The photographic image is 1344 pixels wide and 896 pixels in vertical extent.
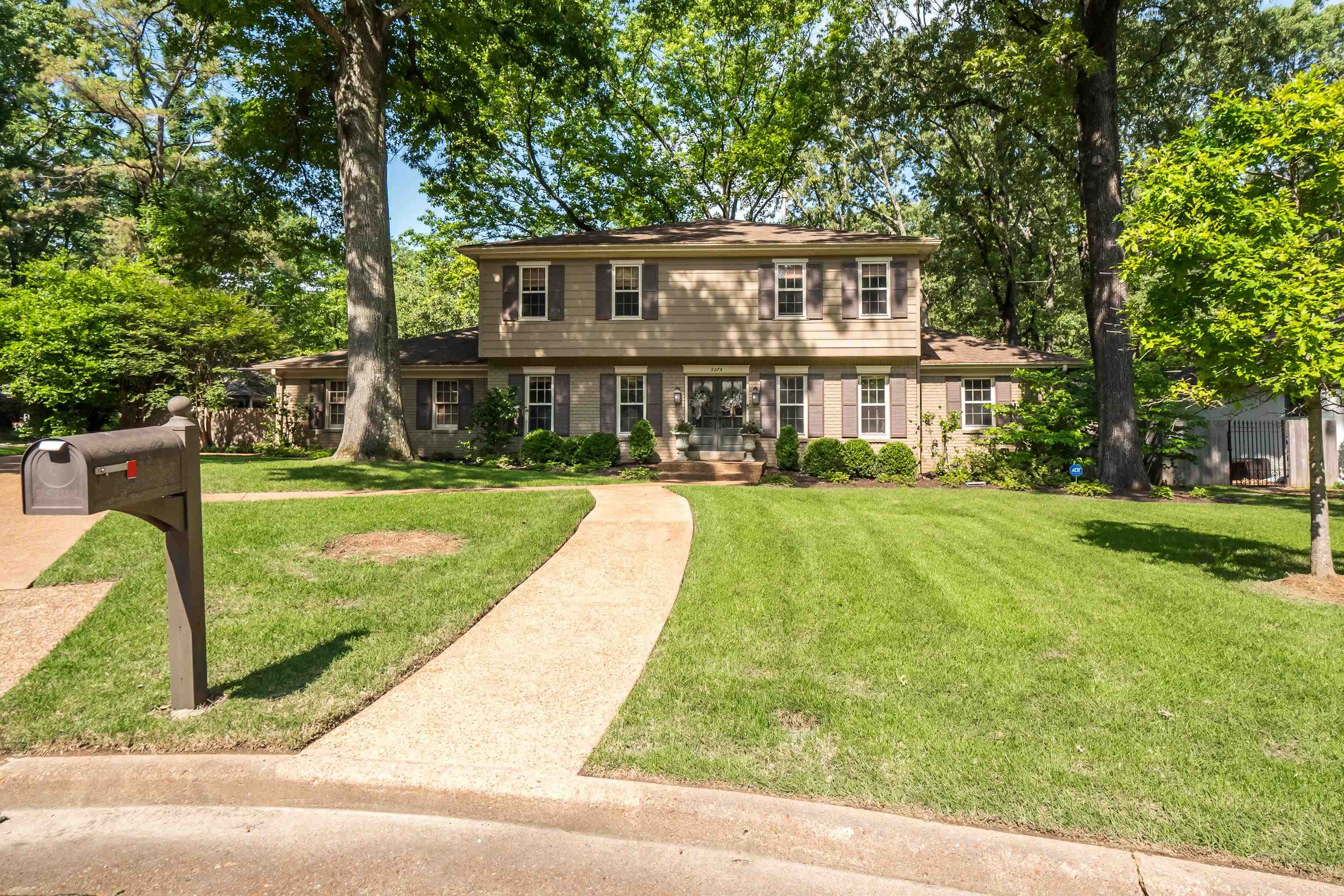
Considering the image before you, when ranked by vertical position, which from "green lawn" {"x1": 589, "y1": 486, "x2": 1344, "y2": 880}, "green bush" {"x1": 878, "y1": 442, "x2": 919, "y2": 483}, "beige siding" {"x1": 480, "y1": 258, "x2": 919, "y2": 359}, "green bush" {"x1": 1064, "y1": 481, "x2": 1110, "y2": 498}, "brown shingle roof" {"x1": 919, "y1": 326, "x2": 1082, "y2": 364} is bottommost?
"green lawn" {"x1": 589, "y1": 486, "x2": 1344, "y2": 880}

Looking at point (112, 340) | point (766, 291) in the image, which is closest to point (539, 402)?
point (766, 291)

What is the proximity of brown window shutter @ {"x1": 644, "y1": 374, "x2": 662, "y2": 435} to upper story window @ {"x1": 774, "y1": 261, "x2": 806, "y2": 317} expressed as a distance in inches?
150

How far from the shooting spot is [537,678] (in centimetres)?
438

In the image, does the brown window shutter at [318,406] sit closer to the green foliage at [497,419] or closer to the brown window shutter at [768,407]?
the green foliage at [497,419]

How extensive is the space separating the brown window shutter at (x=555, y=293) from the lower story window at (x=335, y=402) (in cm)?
740

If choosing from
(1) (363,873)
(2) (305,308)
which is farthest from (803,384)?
(2) (305,308)

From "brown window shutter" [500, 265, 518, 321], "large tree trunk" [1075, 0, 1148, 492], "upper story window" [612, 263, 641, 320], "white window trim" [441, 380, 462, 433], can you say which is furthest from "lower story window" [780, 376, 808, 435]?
"white window trim" [441, 380, 462, 433]

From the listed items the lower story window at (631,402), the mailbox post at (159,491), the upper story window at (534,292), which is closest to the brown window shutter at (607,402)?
the lower story window at (631,402)

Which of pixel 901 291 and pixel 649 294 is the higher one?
pixel 649 294

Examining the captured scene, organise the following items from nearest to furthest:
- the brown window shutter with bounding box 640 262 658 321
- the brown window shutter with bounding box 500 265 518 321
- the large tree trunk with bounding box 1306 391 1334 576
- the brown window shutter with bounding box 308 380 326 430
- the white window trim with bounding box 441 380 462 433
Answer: the large tree trunk with bounding box 1306 391 1334 576
the brown window shutter with bounding box 640 262 658 321
the brown window shutter with bounding box 500 265 518 321
the white window trim with bounding box 441 380 462 433
the brown window shutter with bounding box 308 380 326 430

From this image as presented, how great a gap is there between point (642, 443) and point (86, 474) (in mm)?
15284

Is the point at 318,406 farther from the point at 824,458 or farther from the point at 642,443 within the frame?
the point at 824,458

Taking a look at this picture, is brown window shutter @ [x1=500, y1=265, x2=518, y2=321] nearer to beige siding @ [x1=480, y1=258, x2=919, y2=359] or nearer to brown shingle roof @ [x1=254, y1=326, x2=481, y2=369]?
beige siding @ [x1=480, y1=258, x2=919, y2=359]

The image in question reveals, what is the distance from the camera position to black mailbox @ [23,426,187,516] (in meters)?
2.94
